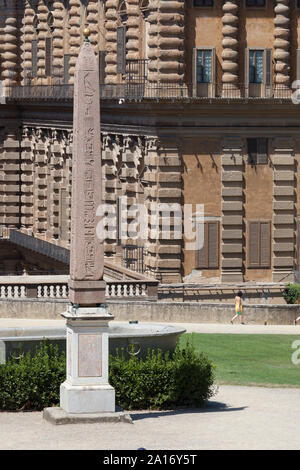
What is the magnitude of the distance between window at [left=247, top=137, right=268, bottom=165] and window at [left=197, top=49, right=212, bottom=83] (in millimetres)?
3146

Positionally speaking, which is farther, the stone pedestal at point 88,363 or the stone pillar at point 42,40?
the stone pillar at point 42,40

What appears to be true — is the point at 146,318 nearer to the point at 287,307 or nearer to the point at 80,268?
the point at 287,307

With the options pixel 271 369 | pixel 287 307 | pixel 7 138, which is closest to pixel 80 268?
pixel 271 369

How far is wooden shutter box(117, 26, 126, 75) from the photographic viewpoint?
7412 centimetres

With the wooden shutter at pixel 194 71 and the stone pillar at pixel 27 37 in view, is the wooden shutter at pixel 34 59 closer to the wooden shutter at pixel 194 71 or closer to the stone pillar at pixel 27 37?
the stone pillar at pixel 27 37

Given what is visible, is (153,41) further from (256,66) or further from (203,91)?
(256,66)

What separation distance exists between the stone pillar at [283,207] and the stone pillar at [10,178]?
28623 millimetres

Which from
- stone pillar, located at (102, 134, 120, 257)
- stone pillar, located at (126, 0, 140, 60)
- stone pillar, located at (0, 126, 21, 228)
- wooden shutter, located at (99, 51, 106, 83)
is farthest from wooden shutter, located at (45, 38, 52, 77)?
stone pillar, located at (126, 0, 140, 60)

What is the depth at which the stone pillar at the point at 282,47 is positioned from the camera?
7044cm

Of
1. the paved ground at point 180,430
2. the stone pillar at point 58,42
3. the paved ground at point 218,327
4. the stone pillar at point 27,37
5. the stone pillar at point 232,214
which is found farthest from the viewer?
the stone pillar at point 27,37

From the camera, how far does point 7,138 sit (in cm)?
9719

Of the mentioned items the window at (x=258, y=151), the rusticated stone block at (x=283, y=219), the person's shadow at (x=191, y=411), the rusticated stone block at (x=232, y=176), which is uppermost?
the window at (x=258, y=151)

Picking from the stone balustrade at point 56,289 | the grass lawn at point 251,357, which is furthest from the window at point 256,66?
the grass lawn at point 251,357

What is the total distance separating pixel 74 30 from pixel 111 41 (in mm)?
7142
